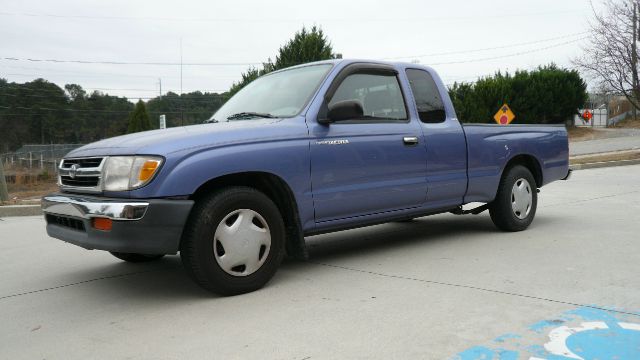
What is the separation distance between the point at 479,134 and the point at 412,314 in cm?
295

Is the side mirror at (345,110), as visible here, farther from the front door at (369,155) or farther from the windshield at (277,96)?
the windshield at (277,96)

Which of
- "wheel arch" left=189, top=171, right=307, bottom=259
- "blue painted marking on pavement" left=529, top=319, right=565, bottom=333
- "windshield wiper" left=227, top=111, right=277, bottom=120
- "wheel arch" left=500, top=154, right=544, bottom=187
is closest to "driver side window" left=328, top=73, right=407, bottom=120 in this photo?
"windshield wiper" left=227, top=111, right=277, bottom=120

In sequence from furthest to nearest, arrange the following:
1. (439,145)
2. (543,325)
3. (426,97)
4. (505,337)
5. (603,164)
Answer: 1. (603,164)
2. (426,97)
3. (439,145)
4. (543,325)
5. (505,337)

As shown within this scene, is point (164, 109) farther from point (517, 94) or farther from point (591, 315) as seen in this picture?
point (591, 315)

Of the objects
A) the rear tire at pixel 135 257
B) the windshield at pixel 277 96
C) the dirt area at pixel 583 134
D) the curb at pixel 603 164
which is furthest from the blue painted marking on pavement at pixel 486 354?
the dirt area at pixel 583 134

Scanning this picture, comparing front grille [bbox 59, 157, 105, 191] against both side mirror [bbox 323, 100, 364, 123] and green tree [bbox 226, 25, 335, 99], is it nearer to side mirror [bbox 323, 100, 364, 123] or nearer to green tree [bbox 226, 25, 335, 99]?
side mirror [bbox 323, 100, 364, 123]

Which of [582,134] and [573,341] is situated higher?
[582,134]

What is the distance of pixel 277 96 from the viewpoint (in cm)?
510

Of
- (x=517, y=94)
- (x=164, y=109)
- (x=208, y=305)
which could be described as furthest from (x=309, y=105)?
(x=164, y=109)

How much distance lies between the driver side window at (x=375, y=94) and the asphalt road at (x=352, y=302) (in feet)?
4.34

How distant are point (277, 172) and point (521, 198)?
343 centimetres

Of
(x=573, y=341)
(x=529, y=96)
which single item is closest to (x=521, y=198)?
(x=573, y=341)

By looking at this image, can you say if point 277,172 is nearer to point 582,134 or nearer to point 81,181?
point 81,181

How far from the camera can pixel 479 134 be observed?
6.05m
